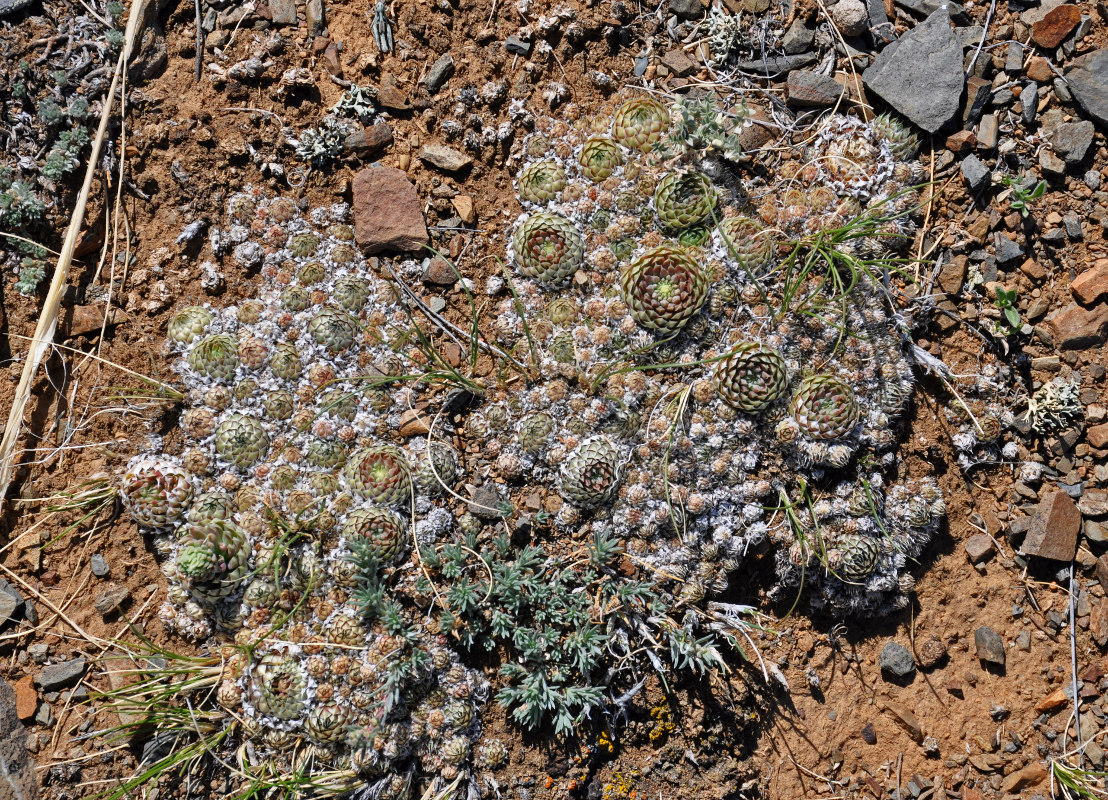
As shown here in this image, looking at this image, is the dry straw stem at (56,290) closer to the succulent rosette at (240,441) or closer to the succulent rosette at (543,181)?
the succulent rosette at (240,441)

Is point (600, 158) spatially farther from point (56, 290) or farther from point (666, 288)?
point (56, 290)

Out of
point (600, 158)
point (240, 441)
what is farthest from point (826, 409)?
point (240, 441)

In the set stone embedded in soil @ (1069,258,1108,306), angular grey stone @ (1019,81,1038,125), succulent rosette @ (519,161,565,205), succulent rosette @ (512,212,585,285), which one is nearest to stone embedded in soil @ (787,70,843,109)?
angular grey stone @ (1019,81,1038,125)

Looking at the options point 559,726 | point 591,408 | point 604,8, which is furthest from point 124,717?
point 604,8

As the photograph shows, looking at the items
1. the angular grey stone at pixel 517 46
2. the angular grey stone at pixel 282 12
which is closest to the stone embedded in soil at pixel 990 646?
the angular grey stone at pixel 517 46

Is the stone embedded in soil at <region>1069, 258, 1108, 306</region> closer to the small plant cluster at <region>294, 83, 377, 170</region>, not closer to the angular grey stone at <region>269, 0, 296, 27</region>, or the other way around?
the small plant cluster at <region>294, 83, 377, 170</region>

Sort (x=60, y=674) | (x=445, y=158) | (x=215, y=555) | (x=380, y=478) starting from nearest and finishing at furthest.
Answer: (x=215, y=555) → (x=380, y=478) → (x=60, y=674) → (x=445, y=158)
